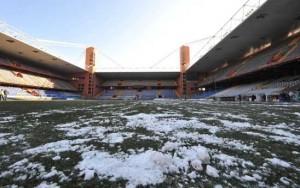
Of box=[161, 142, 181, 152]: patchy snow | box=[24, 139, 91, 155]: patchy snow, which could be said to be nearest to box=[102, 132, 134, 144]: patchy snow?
box=[24, 139, 91, 155]: patchy snow

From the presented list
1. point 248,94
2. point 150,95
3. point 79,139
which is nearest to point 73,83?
point 150,95

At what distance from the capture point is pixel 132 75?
58.8 m

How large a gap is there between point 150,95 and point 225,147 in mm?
57618

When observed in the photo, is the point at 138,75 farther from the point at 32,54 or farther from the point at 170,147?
the point at 170,147

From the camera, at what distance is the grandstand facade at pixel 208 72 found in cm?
2372

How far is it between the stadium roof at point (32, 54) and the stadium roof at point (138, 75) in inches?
338

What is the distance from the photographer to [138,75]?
59031mm

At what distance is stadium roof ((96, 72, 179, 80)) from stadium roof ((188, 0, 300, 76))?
16323 mm

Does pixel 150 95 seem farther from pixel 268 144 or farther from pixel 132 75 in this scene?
pixel 268 144

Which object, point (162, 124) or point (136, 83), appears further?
point (136, 83)

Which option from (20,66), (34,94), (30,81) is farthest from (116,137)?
(20,66)

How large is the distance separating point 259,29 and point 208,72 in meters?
28.3

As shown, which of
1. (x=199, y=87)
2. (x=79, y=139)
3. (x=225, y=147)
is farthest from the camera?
(x=199, y=87)

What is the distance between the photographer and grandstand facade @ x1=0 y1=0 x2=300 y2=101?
77.8ft
